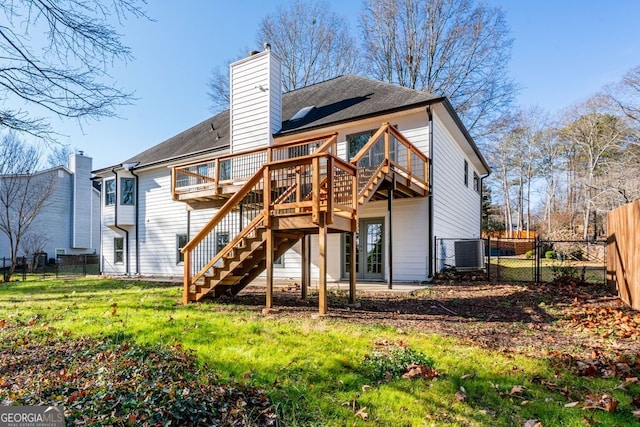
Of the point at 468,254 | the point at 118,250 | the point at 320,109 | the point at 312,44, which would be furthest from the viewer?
the point at 312,44

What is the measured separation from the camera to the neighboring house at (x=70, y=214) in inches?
938

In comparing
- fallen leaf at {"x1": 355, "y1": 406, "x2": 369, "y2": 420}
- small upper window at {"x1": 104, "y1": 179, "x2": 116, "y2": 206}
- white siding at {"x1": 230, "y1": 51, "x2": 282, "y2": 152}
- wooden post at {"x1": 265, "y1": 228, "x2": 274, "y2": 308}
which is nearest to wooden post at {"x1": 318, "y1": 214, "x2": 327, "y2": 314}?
wooden post at {"x1": 265, "y1": 228, "x2": 274, "y2": 308}

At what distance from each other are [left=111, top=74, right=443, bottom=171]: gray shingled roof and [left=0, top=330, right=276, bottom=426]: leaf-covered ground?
29.5 ft

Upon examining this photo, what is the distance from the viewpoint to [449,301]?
748 cm

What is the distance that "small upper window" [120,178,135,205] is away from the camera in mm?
17344

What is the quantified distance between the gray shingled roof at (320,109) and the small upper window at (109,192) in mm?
1538

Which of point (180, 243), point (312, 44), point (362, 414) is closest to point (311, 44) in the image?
point (312, 44)

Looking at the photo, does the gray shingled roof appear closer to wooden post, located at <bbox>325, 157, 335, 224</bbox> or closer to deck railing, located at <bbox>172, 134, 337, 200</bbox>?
deck railing, located at <bbox>172, 134, 337, 200</bbox>

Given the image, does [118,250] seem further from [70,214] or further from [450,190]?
[450,190]

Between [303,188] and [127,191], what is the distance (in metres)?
12.0

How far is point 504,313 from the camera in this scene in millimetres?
6363

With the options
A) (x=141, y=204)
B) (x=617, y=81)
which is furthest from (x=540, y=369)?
(x=617, y=81)

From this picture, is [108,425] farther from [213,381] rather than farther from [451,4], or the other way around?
[451,4]

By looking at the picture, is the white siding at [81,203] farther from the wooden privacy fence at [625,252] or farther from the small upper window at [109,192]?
the wooden privacy fence at [625,252]
